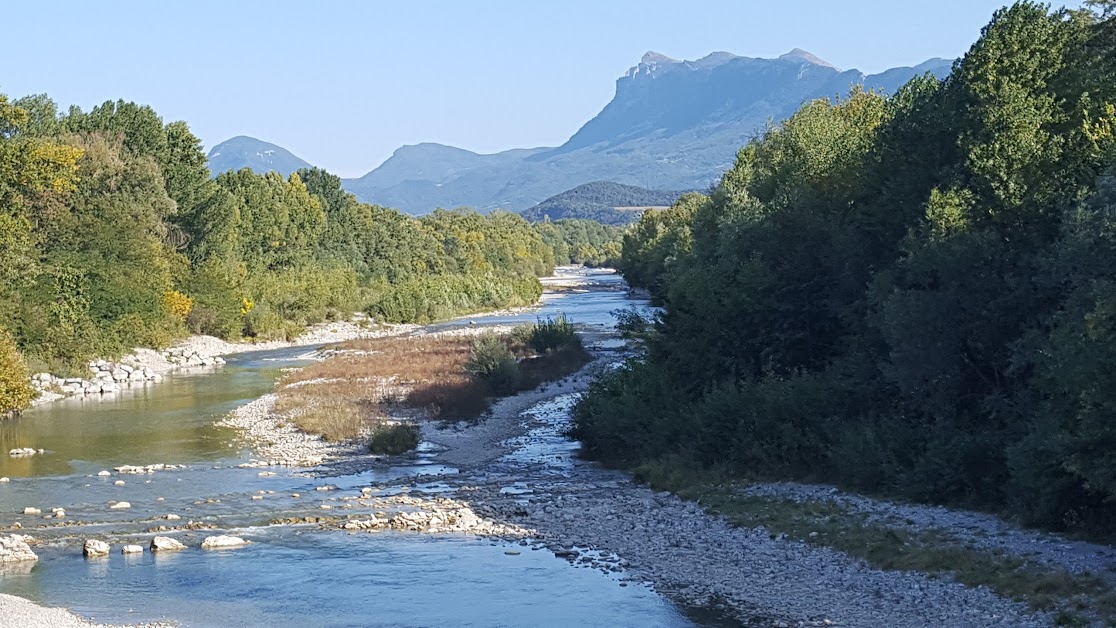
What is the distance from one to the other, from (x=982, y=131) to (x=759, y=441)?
9.58 metres

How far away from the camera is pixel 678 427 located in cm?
3359

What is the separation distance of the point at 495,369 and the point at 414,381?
4939 mm

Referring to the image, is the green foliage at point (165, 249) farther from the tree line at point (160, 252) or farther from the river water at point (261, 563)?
the river water at point (261, 563)

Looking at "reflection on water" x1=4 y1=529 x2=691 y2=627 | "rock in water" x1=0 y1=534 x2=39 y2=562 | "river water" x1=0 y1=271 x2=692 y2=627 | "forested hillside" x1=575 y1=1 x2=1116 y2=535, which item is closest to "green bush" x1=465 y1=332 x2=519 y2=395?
"river water" x1=0 y1=271 x2=692 y2=627

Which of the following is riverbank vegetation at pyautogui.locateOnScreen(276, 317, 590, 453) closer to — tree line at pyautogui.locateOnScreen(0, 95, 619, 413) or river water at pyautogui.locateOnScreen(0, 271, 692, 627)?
river water at pyautogui.locateOnScreen(0, 271, 692, 627)

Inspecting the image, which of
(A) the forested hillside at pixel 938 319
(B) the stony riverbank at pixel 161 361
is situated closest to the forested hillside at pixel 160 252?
(B) the stony riverbank at pixel 161 361

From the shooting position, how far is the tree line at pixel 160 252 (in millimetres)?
57906

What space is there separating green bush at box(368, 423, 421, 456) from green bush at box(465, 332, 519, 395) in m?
14.3

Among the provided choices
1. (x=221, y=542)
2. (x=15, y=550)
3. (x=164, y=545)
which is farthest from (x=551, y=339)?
(x=15, y=550)

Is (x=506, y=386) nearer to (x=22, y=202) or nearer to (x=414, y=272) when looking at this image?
(x=22, y=202)

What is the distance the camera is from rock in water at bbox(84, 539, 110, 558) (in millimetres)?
24062

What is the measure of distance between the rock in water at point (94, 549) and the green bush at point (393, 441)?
14.4 m

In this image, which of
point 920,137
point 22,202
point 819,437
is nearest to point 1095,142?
point 920,137

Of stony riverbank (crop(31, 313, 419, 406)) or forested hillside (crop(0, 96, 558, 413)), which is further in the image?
forested hillside (crop(0, 96, 558, 413))
